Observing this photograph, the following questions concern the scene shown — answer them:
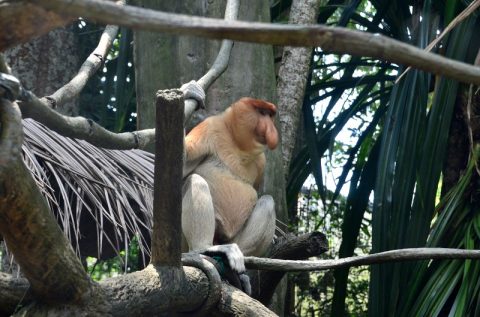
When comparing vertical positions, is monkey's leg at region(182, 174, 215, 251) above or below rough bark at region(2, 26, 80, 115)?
below

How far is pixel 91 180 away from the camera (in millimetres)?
3424

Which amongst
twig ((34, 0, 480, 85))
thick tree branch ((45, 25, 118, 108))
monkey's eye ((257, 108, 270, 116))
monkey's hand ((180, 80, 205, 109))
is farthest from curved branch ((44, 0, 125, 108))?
twig ((34, 0, 480, 85))

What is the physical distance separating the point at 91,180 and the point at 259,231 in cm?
93

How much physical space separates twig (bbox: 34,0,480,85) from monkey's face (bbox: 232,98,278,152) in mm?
3038

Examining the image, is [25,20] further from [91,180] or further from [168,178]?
[91,180]

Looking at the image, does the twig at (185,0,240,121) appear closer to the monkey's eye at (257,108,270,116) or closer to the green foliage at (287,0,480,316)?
the monkey's eye at (257,108,270,116)

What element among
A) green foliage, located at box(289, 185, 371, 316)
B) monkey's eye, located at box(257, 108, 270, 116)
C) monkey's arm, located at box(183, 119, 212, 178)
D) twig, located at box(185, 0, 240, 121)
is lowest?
green foliage, located at box(289, 185, 371, 316)

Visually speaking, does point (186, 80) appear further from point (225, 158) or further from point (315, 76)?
point (315, 76)

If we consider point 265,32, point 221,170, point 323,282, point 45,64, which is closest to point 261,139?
point 221,170

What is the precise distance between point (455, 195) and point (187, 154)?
1676 mm

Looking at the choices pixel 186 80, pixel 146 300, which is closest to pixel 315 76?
pixel 186 80

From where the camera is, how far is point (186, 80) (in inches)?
175

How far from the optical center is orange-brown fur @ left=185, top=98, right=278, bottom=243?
408cm

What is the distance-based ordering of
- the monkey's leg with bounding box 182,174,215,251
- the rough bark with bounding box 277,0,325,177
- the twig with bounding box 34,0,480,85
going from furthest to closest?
the rough bark with bounding box 277,0,325,177
the monkey's leg with bounding box 182,174,215,251
the twig with bounding box 34,0,480,85
